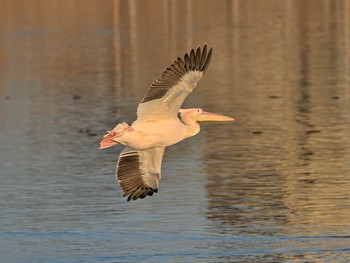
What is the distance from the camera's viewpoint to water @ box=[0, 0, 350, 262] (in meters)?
15.6

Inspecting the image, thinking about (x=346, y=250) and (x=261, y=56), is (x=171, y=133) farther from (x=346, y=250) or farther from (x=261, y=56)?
(x=261, y=56)

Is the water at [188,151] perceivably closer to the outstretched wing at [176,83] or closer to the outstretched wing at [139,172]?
the outstretched wing at [139,172]

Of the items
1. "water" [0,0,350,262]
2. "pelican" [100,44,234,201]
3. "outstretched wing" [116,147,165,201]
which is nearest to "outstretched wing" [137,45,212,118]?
"pelican" [100,44,234,201]

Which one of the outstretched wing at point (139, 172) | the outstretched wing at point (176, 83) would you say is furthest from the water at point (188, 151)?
the outstretched wing at point (176, 83)

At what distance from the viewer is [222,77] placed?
28.0m

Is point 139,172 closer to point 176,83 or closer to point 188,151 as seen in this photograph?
point 176,83

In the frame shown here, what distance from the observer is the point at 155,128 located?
46.0 ft

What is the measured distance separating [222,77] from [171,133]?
14066mm

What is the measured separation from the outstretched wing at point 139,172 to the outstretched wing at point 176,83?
16.9 inches

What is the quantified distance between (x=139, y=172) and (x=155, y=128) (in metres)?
0.49

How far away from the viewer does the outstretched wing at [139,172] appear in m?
14.1

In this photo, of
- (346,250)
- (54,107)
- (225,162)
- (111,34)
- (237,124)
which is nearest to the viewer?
(346,250)

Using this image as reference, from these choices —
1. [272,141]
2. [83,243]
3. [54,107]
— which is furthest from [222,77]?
[83,243]

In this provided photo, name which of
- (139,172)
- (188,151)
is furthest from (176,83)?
(188,151)
